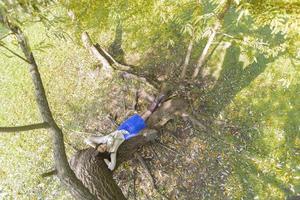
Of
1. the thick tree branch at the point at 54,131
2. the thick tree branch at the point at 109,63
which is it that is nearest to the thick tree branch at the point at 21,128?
the thick tree branch at the point at 54,131

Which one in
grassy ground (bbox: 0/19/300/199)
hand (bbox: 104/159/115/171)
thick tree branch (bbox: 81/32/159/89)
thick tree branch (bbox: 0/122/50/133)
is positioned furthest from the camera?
thick tree branch (bbox: 81/32/159/89)

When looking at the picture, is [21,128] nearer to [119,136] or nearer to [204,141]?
[119,136]

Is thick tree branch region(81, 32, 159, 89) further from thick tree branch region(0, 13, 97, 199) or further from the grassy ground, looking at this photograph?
thick tree branch region(0, 13, 97, 199)

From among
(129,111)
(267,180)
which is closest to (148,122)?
(129,111)

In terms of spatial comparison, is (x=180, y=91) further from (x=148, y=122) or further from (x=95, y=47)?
(x=95, y=47)

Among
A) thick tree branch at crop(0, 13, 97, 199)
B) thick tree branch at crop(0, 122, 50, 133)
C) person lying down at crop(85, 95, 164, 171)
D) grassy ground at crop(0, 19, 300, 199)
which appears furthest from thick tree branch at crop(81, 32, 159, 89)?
thick tree branch at crop(0, 122, 50, 133)

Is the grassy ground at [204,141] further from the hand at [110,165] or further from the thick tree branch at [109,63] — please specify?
the hand at [110,165]
